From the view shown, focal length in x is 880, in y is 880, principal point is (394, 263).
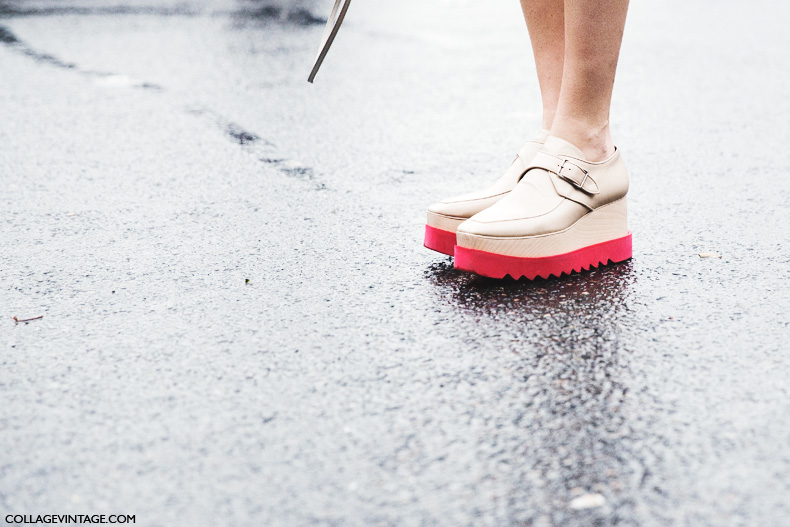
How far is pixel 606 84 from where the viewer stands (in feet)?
6.16


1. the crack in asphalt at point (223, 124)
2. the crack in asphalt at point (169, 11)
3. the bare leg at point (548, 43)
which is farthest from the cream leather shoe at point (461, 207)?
the crack in asphalt at point (169, 11)

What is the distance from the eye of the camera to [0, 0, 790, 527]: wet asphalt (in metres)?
1.16

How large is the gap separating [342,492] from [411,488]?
0.09m

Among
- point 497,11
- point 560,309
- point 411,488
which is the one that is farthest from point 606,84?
point 497,11

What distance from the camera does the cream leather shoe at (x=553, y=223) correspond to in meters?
1.81

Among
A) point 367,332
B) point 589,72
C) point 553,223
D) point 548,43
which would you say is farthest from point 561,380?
point 548,43

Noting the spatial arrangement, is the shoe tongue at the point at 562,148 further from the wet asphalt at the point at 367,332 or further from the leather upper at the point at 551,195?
the wet asphalt at the point at 367,332

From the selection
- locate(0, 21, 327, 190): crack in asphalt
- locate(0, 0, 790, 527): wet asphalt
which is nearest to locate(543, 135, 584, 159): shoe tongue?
locate(0, 0, 790, 527): wet asphalt

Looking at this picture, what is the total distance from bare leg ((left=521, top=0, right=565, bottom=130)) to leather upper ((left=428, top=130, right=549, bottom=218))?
0.29 ft

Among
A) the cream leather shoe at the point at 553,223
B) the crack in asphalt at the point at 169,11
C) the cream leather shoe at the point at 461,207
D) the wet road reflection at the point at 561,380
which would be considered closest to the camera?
the wet road reflection at the point at 561,380

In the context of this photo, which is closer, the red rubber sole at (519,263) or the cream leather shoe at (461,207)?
the red rubber sole at (519,263)

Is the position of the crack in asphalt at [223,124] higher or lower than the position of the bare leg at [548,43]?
lower

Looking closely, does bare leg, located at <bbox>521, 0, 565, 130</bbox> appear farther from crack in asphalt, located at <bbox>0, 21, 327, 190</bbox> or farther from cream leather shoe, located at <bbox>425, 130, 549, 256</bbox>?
crack in asphalt, located at <bbox>0, 21, 327, 190</bbox>

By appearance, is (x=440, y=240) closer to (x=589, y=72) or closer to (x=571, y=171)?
(x=571, y=171)
